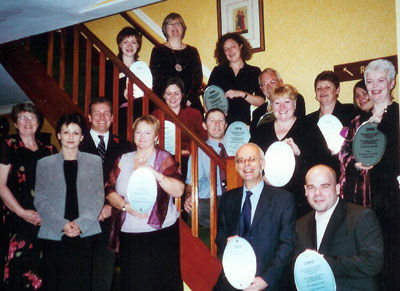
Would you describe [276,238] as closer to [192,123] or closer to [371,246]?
[371,246]

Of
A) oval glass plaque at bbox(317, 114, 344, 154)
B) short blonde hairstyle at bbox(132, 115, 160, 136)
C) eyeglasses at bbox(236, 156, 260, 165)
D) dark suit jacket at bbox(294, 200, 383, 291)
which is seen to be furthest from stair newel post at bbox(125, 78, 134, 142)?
dark suit jacket at bbox(294, 200, 383, 291)

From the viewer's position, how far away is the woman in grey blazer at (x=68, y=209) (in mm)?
2277

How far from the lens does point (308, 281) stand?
1979 millimetres

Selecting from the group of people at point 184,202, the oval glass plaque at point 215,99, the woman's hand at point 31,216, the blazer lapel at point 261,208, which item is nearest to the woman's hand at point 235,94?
the oval glass plaque at point 215,99

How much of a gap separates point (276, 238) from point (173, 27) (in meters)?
1.71

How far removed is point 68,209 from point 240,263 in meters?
0.94

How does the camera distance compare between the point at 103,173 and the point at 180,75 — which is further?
the point at 180,75

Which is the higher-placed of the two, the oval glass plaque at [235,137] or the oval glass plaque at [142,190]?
the oval glass plaque at [235,137]

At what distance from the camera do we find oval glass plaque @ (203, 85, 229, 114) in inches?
116

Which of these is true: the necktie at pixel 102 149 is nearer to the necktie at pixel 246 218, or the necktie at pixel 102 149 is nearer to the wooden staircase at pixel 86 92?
the wooden staircase at pixel 86 92

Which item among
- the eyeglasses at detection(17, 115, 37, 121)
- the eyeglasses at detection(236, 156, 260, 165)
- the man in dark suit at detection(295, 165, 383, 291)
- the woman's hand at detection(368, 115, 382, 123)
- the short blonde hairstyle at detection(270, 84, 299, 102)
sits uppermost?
the short blonde hairstyle at detection(270, 84, 299, 102)

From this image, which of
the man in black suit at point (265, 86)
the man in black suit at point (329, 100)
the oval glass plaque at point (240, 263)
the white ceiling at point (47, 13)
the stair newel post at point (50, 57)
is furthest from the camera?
the stair newel post at point (50, 57)

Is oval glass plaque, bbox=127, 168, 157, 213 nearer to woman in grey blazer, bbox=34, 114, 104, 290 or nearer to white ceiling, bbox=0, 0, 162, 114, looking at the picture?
woman in grey blazer, bbox=34, 114, 104, 290

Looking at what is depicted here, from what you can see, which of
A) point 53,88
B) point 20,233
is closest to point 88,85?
point 53,88
